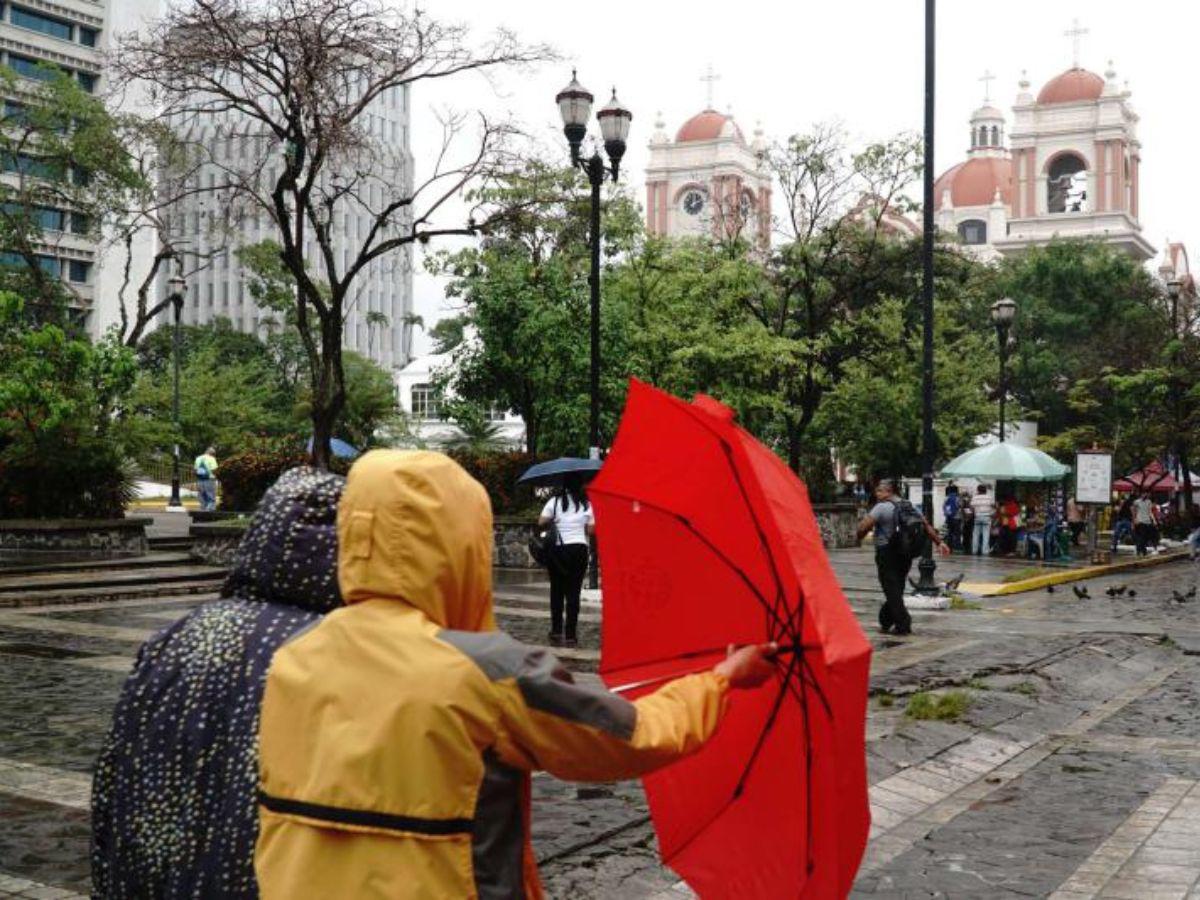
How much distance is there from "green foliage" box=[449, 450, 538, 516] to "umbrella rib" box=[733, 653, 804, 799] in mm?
21708

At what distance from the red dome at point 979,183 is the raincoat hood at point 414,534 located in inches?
3964

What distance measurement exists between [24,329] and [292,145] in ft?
23.3

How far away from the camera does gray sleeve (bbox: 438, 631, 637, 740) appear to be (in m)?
2.25

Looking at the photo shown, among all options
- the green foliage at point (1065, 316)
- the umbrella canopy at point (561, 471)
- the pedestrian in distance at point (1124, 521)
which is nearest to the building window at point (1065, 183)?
the green foliage at point (1065, 316)

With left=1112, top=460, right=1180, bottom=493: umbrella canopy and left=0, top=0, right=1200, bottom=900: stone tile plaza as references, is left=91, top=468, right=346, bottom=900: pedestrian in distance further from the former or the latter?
left=1112, top=460, right=1180, bottom=493: umbrella canopy

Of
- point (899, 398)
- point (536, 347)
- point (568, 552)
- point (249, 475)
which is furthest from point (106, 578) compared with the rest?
point (899, 398)

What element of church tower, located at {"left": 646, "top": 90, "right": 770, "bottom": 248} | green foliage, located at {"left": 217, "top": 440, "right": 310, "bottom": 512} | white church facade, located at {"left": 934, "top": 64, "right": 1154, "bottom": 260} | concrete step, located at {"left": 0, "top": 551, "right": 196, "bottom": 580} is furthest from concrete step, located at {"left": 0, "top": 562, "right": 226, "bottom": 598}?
church tower, located at {"left": 646, "top": 90, "right": 770, "bottom": 248}

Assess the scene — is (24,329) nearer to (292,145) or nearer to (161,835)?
(292,145)

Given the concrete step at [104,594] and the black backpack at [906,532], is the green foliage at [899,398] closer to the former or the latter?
the concrete step at [104,594]

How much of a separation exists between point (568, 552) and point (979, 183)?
95.1m

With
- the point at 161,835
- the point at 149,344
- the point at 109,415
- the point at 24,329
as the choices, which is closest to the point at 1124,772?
the point at 161,835

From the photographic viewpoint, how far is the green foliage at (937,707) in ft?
29.2

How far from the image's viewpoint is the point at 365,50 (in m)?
20.2

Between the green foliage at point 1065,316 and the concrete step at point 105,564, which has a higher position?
the green foliage at point 1065,316
